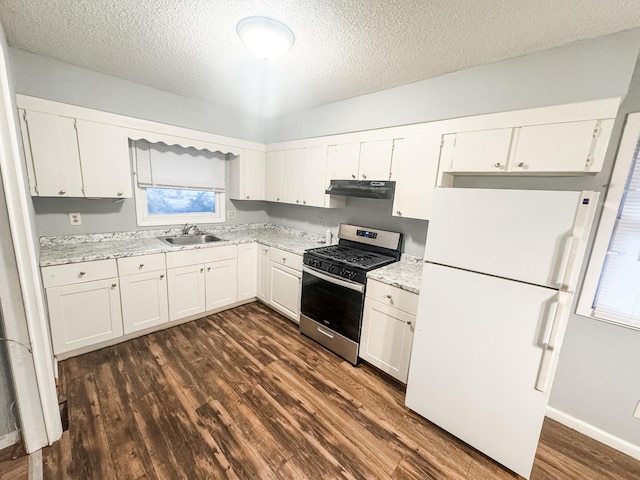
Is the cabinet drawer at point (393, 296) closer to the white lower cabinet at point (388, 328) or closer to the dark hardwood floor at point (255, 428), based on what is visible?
the white lower cabinet at point (388, 328)

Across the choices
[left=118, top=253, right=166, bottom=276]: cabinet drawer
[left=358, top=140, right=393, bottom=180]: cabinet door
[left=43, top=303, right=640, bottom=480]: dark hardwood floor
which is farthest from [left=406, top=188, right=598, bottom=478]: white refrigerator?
[left=118, top=253, right=166, bottom=276]: cabinet drawer

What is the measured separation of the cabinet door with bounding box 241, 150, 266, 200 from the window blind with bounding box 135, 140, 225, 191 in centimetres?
35

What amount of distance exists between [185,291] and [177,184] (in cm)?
135

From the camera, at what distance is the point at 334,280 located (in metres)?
2.42

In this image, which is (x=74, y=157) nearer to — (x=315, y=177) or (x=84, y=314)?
(x=84, y=314)

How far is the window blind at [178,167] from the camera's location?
2.87m

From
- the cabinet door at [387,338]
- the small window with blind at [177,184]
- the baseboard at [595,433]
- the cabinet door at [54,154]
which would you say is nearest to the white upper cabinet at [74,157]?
the cabinet door at [54,154]

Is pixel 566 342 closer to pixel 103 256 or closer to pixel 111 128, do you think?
pixel 103 256

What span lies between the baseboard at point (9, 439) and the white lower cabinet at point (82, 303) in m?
0.75

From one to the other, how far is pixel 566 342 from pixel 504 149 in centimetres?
148

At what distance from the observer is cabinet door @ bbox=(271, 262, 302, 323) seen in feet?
9.48

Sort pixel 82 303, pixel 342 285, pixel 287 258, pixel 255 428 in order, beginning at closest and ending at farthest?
pixel 255 428 → pixel 82 303 → pixel 342 285 → pixel 287 258

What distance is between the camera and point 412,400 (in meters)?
1.84

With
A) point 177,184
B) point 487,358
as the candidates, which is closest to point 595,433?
point 487,358
